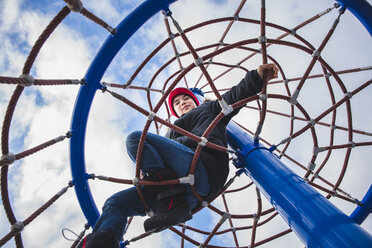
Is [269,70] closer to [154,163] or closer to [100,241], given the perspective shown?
[154,163]

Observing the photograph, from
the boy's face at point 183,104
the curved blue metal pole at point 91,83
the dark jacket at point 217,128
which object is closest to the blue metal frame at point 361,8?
the dark jacket at point 217,128

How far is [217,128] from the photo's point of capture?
2.67 m

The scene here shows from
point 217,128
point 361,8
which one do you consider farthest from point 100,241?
point 361,8

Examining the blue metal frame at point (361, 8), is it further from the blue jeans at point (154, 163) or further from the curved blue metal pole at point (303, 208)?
the blue jeans at point (154, 163)

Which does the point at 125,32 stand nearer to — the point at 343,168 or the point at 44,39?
the point at 44,39

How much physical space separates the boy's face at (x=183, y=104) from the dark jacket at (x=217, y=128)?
0.71 meters

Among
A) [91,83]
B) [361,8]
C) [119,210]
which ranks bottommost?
[119,210]

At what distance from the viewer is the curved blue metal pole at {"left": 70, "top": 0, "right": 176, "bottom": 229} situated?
92.4 inches

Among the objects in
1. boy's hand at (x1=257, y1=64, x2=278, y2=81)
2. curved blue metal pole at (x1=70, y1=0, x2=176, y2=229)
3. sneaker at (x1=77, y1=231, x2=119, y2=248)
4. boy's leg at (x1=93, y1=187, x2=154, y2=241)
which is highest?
curved blue metal pole at (x1=70, y1=0, x2=176, y2=229)

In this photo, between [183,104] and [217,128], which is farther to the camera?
[183,104]

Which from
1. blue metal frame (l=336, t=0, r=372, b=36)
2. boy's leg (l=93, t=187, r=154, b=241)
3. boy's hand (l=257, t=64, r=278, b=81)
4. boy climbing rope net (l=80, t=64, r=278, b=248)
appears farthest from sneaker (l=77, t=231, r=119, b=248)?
blue metal frame (l=336, t=0, r=372, b=36)

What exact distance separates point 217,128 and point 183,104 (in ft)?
3.97

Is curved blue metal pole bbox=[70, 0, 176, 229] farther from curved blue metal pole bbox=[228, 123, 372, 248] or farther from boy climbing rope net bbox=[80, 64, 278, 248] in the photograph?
curved blue metal pole bbox=[228, 123, 372, 248]

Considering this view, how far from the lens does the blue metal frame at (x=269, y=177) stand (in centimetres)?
155
